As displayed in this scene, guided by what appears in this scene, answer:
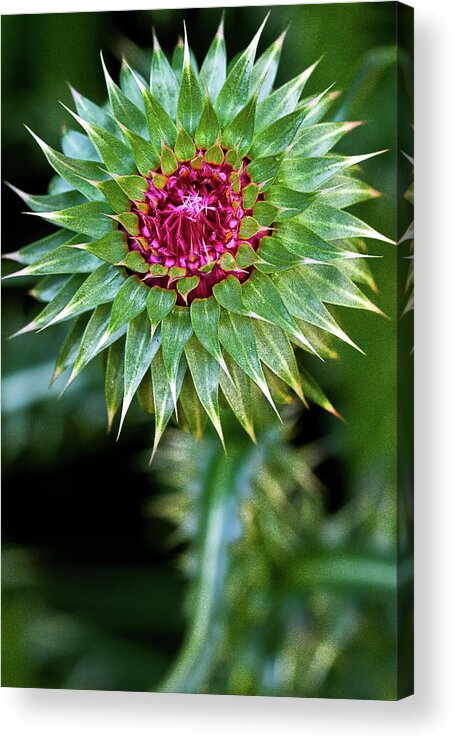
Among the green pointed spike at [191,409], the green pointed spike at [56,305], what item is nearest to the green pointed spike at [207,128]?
Answer: the green pointed spike at [56,305]

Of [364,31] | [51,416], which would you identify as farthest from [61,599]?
[364,31]

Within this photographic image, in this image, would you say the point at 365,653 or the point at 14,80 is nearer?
the point at 365,653

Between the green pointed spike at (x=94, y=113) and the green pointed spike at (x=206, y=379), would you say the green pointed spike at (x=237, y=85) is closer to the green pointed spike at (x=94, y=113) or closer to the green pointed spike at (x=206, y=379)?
the green pointed spike at (x=94, y=113)

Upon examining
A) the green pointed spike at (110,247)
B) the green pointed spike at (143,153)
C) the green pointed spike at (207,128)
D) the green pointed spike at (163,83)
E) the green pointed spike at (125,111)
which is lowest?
the green pointed spike at (110,247)

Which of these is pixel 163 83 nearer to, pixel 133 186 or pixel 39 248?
pixel 133 186

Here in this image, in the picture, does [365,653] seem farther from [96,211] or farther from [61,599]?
[96,211]

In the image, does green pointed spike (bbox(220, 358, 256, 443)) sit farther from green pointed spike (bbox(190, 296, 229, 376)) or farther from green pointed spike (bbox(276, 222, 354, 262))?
green pointed spike (bbox(276, 222, 354, 262))

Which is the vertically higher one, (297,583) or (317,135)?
(317,135)

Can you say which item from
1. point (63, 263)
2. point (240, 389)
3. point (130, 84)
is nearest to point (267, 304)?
point (240, 389)
